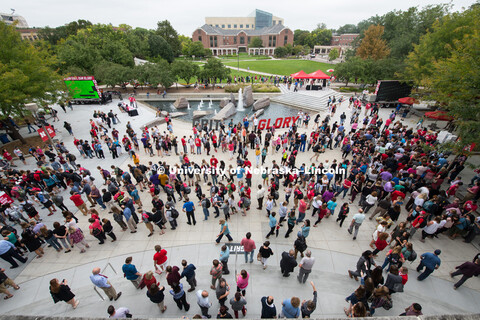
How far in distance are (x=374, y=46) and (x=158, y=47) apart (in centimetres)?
4996

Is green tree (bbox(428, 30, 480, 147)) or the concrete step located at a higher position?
green tree (bbox(428, 30, 480, 147))

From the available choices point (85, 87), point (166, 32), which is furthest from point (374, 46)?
point (166, 32)

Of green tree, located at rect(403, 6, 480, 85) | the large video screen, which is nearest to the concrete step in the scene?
green tree, located at rect(403, 6, 480, 85)

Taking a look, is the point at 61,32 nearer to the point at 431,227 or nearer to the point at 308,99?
the point at 308,99

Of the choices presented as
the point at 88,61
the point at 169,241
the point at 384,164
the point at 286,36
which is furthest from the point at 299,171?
the point at 286,36

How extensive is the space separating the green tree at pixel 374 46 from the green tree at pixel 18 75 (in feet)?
146

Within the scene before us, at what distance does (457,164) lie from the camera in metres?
10.8

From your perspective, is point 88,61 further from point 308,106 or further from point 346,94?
point 346,94

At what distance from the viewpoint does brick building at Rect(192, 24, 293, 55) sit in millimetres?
98062

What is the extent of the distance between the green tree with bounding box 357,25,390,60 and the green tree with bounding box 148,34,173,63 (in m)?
46.7

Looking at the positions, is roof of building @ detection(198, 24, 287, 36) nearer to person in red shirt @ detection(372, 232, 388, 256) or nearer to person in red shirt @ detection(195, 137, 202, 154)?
person in red shirt @ detection(195, 137, 202, 154)

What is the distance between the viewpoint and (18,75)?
1406 cm

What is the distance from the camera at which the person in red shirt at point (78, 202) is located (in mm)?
9119

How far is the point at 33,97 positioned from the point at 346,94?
3627 cm
